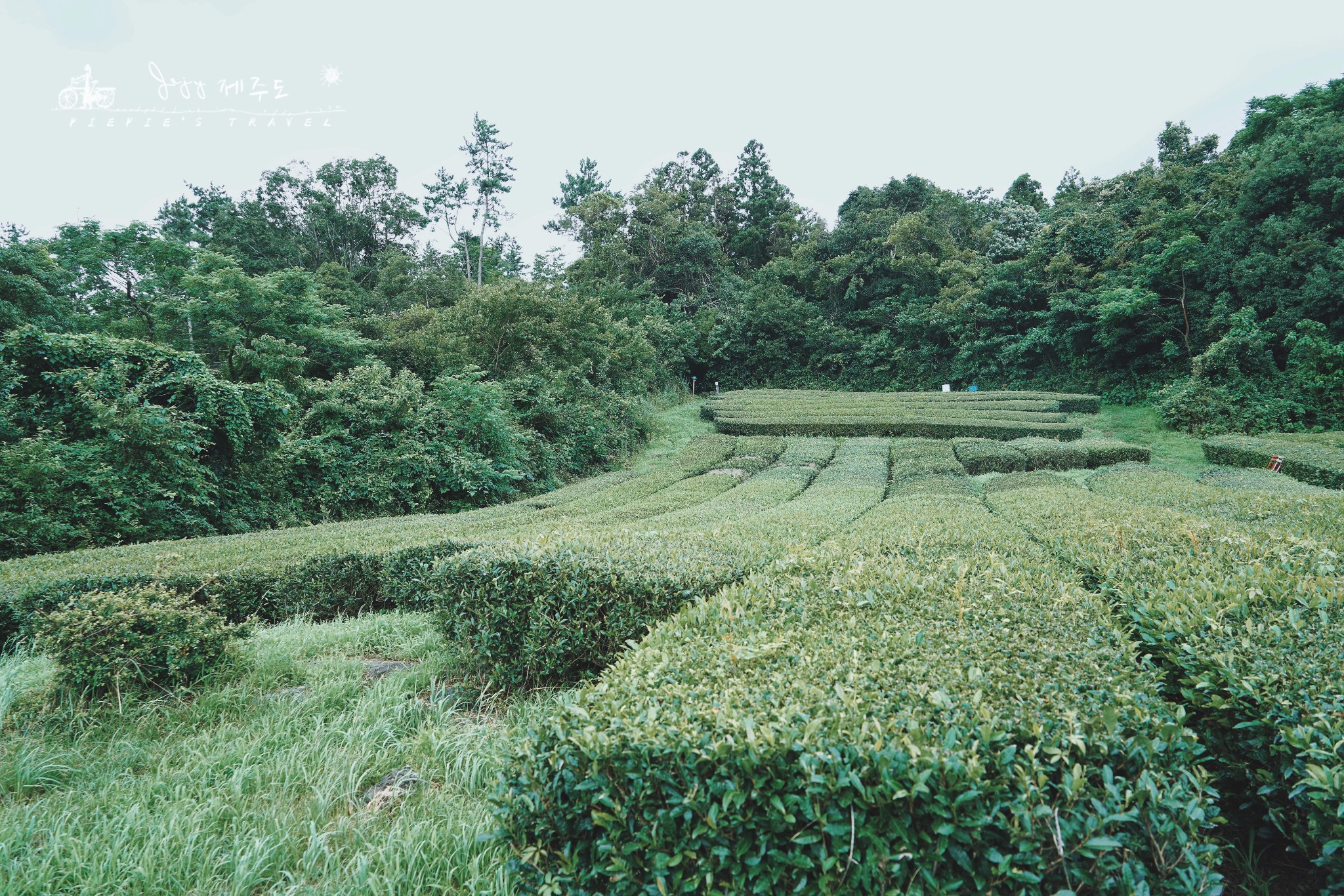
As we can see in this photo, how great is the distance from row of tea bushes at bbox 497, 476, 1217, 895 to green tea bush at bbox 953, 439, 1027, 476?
11.2 meters

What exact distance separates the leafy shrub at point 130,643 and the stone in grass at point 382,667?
834 millimetres

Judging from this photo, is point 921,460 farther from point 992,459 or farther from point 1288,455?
point 1288,455

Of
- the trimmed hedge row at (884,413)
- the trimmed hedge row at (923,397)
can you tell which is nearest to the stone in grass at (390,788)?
the trimmed hedge row at (884,413)

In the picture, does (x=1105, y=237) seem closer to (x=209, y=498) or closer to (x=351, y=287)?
(x=209, y=498)

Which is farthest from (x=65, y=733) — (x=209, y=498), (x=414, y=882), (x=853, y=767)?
(x=209, y=498)

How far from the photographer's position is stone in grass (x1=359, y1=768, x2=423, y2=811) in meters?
2.50

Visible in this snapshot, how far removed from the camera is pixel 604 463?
1677 centimetres

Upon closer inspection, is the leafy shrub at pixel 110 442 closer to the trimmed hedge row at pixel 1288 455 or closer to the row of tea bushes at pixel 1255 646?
the row of tea bushes at pixel 1255 646

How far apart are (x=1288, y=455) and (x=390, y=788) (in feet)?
47.2

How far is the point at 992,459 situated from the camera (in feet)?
40.9

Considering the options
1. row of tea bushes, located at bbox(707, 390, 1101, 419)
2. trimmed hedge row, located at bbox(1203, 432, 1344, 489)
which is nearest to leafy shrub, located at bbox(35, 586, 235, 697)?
trimmed hedge row, located at bbox(1203, 432, 1344, 489)

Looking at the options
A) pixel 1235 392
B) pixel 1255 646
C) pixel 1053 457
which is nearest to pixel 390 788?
pixel 1255 646

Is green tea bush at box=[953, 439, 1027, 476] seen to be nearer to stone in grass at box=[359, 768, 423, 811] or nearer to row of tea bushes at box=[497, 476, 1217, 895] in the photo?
row of tea bushes at box=[497, 476, 1217, 895]

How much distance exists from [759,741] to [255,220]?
124 ft
